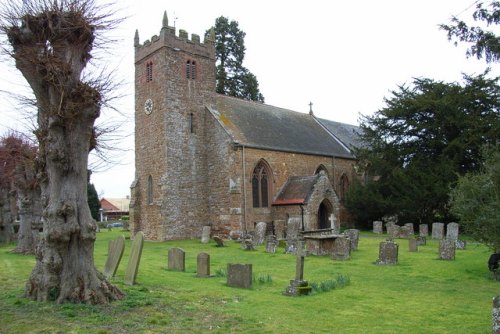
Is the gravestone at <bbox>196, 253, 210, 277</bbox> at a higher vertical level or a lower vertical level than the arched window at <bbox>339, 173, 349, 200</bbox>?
lower

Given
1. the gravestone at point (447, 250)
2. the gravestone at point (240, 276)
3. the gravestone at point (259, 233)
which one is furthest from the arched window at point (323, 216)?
the gravestone at point (240, 276)

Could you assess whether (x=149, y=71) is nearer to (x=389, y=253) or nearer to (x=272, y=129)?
(x=272, y=129)

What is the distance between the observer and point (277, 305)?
8.46 m

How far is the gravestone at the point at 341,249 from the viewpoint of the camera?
15805 mm

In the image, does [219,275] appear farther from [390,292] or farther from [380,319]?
[380,319]

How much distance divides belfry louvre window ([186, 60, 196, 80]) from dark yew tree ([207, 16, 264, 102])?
41.1 feet

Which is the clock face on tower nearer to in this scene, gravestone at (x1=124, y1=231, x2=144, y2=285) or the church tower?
the church tower

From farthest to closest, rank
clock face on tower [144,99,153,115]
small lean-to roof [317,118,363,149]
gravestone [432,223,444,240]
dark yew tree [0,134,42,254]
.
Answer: small lean-to roof [317,118,363,149] → clock face on tower [144,99,153,115] → gravestone [432,223,444,240] → dark yew tree [0,134,42,254]

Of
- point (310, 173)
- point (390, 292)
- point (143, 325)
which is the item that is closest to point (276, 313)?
point (143, 325)

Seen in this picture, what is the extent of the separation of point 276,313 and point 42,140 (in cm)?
603

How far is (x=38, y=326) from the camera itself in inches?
266

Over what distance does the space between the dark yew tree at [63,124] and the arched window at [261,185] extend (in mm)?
18624

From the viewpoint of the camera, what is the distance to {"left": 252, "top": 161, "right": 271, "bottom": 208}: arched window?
89.5ft

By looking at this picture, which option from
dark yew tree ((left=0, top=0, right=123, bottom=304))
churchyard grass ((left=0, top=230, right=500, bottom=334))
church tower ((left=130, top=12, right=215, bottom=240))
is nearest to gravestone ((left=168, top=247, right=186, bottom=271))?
churchyard grass ((left=0, top=230, right=500, bottom=334))
